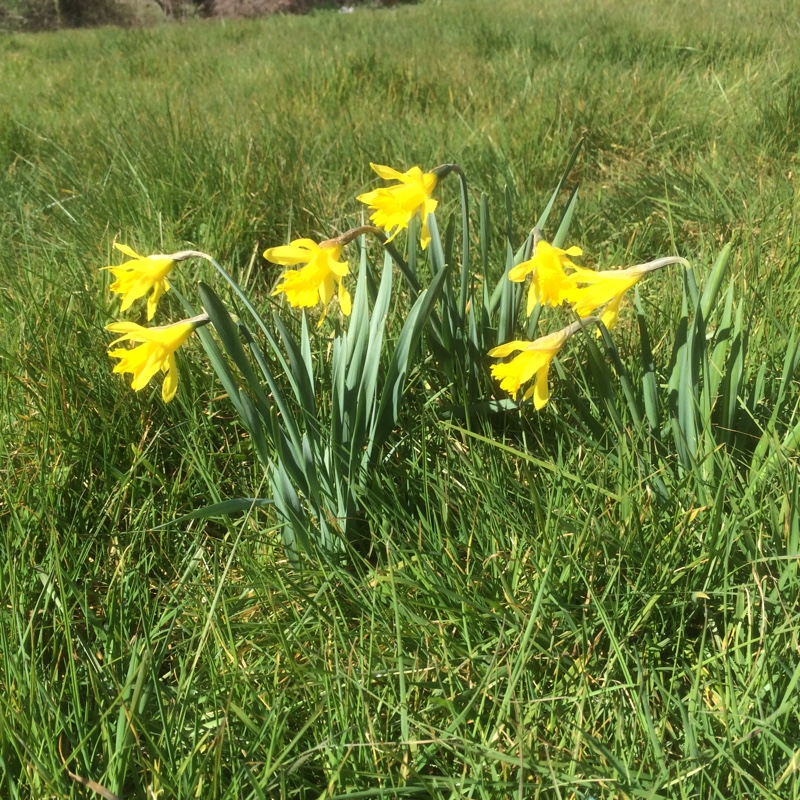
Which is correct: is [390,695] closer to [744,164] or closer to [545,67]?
[744,164]

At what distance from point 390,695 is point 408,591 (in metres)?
0.19

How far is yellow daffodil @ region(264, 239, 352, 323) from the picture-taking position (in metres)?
1.06

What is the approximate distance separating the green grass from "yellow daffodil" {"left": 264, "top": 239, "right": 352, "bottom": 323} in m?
0.37

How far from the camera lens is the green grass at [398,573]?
2.96ft

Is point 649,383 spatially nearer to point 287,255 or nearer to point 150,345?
point 287,255

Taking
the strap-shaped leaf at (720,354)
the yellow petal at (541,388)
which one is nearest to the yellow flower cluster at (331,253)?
the yellow petal at (541,388)

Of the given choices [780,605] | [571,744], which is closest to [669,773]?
[571,744]

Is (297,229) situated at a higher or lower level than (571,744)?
higher

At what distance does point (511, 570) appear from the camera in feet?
3.68

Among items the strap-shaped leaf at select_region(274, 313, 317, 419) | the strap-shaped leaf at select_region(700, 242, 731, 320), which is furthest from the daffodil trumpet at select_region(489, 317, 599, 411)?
the strap-shaped leaf at select_region(274, 313, 317, 419)

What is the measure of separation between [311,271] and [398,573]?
51cm

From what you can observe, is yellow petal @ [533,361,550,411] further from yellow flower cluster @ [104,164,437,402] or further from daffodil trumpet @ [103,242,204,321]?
daffodil trumpet @ [103,242,204,321]

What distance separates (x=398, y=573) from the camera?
1.13m

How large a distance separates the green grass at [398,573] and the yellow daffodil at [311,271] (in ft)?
1.22
